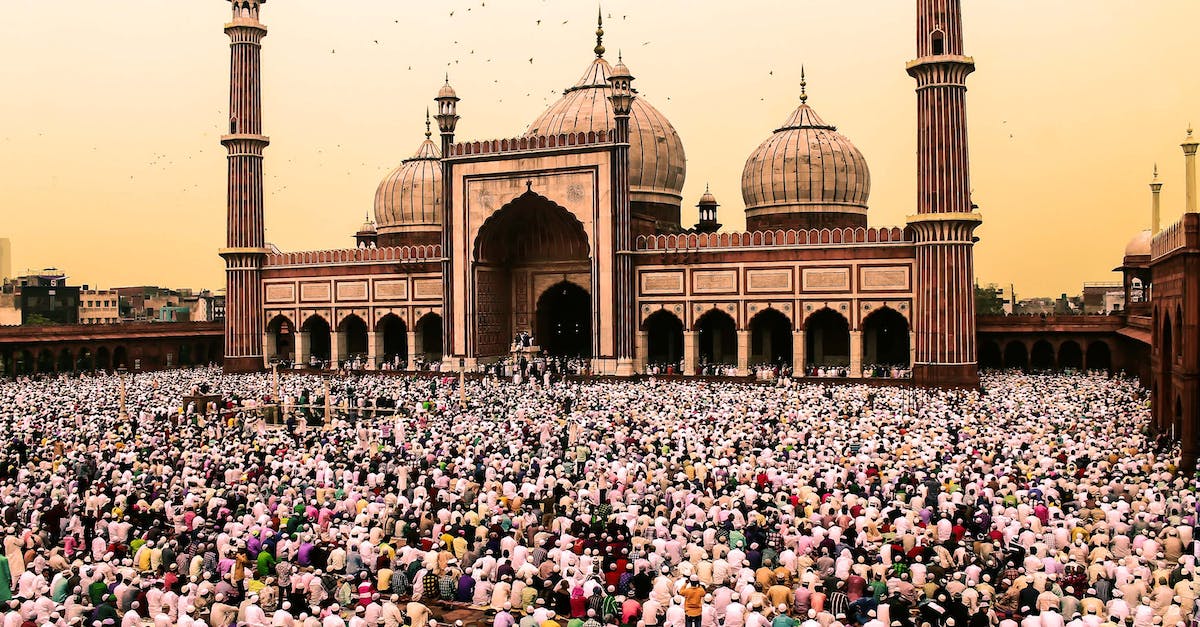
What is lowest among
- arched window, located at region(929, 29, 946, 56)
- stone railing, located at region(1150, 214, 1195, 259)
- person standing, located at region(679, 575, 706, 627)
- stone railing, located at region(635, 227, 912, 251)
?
person standing, located at region(679, 575, 706, 627)

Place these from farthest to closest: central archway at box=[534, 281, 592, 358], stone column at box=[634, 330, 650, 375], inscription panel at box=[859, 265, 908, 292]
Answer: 1. central archway at box=[534, 281, 592, 358]
2. stone column at box=[634, 330, 650, 375]
3. inscription panel at box=[859, 265, 908, 292]

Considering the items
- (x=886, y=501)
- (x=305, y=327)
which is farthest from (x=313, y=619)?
(x=305, y=327)

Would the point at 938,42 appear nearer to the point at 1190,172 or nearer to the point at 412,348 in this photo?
the point at 1190,172

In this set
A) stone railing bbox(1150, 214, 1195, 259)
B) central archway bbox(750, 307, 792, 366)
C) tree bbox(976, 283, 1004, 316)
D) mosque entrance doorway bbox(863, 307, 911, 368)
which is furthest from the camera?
tree bbox(976, 283, 1004, 316)

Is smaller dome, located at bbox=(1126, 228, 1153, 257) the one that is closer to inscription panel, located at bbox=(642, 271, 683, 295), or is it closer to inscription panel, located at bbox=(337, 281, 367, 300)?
inscription panel, located at bbox=(642, 271, 683, 295)

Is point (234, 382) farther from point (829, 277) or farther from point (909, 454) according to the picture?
point (909, 454)

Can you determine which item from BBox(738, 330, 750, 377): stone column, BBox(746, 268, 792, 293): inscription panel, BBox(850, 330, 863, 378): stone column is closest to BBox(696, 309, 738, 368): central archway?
BBox(738, 330, 750, 377): stone column
